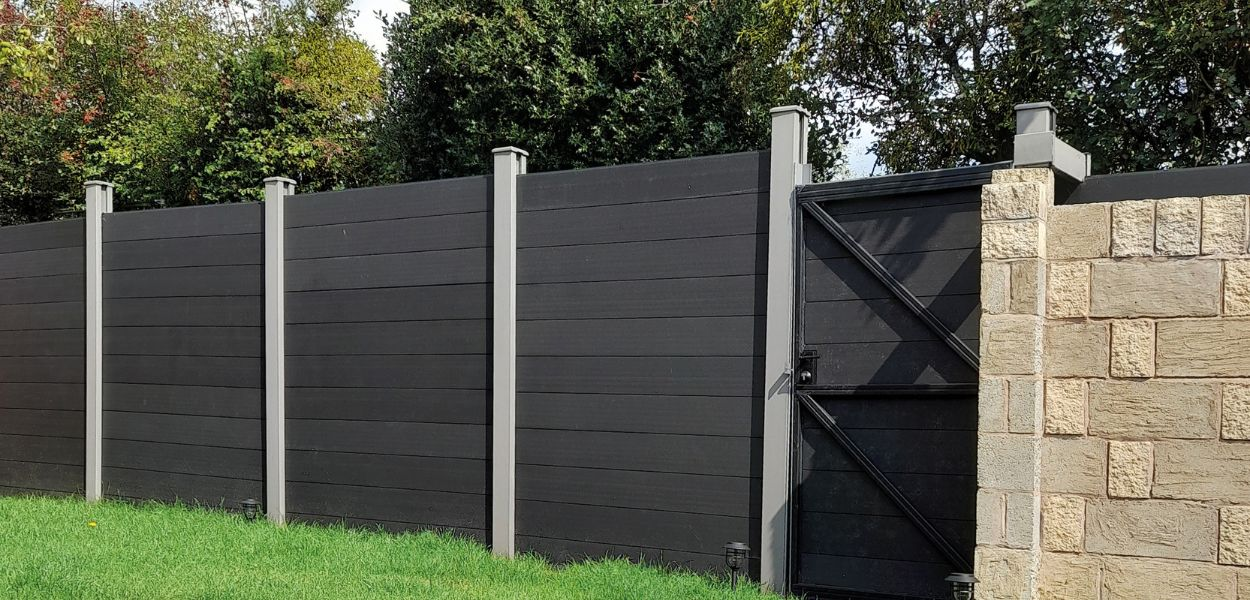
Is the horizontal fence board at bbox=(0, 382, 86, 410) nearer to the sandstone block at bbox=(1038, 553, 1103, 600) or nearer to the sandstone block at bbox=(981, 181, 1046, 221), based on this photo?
the sandstone block at bbox=(981, 181, 1046, 221)

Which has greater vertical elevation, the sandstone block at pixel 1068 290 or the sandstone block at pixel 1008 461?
the sandstone block at pixel 1068 290

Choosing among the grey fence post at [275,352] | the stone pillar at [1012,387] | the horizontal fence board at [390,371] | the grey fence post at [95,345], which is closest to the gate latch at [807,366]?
the stone pillar at [1012,387]

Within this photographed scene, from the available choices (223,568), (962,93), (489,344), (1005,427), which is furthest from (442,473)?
(962,93)

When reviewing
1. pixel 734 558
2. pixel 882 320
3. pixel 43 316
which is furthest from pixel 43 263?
pixel 882 320

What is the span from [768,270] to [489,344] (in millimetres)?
1747

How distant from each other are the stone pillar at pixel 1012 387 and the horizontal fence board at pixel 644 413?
145cm

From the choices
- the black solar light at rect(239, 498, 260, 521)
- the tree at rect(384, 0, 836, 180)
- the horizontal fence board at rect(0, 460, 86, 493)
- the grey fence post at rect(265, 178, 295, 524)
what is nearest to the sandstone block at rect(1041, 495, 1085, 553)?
the grey fence post at rect(265, 178, 295, 524)

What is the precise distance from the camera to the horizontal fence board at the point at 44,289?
793cm

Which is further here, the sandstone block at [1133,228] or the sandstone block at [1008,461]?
the sandstone block at [1008,461]

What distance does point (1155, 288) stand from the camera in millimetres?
3672

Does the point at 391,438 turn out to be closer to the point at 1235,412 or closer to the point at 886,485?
the point at 886,485

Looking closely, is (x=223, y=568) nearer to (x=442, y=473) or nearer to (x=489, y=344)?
(x=442, y=473)

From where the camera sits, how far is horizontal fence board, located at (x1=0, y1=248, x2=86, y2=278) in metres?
7.95

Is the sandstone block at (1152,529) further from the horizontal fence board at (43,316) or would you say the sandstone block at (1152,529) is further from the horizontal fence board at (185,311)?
the horizontal fence board at (43,316)
